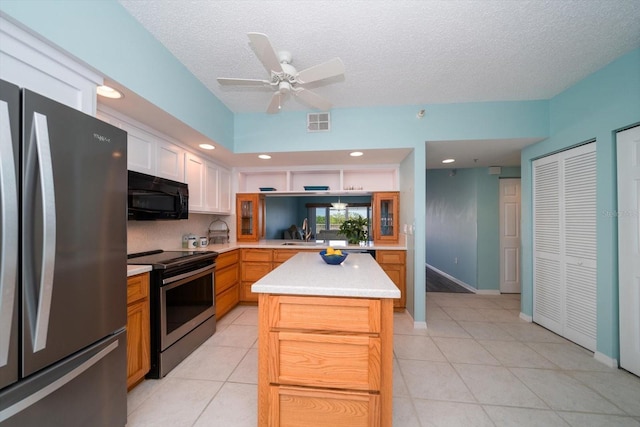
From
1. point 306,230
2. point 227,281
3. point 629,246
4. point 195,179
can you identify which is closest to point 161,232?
point 195,179

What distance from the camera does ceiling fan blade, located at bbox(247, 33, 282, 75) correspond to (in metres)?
1.39

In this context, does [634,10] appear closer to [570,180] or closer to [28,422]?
[570,180]

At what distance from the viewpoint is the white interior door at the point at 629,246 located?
6.46 feet

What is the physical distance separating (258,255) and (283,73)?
2515 millimetres

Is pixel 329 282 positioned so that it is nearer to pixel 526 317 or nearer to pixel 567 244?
pixel 567 244

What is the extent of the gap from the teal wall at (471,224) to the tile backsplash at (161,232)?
15.2 ft

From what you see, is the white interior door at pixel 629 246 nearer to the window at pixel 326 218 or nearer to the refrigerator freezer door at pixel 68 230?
the window at pixel 326 218

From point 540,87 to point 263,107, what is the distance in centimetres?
309

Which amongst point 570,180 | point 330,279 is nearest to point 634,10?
point 570,180

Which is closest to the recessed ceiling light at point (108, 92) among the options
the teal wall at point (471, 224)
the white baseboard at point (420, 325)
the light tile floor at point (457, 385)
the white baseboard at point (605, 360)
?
the light tile floor at point (457, 385)

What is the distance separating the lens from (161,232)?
9.16 ft

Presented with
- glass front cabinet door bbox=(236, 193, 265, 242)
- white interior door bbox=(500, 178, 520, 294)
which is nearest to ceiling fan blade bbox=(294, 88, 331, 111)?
glass front cabinet door bbox=(236, 193, 265, 242)

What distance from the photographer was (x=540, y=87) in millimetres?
2557

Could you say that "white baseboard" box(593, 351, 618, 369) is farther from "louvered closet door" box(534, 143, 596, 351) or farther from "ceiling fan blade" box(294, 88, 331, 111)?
"ceiling fan blade" box(294, 88, 331, 111)
